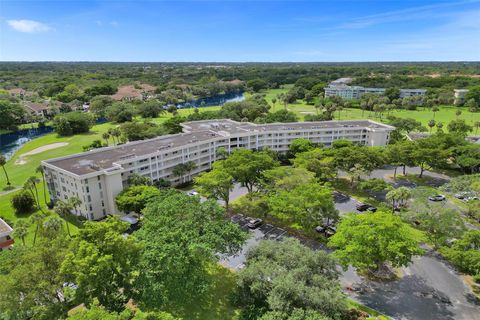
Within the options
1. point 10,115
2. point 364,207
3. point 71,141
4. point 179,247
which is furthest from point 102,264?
point 10,115

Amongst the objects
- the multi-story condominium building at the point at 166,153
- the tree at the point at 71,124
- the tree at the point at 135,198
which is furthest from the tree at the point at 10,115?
the tree at the point at 135,198

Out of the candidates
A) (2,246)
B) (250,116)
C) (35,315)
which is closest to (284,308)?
(35,315)

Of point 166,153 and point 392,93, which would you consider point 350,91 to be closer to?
point 392,93

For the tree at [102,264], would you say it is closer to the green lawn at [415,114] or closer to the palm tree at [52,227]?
the palm tree at [52,227]

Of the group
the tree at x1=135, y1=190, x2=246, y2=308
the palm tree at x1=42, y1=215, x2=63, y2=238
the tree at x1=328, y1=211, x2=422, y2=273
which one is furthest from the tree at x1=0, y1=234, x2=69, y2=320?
the tree at x1=328, y1=211, x2=422, y2=273

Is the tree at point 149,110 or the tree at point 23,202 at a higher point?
the tree at point 149,110

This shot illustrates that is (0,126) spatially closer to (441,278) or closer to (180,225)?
(180,225)

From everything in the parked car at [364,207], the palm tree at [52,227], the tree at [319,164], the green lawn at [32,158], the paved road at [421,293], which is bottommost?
the paved road at [421,293]
